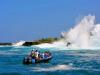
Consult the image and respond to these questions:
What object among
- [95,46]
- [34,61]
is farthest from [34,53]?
[95,46]

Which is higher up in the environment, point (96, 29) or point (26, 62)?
point (96, 29)

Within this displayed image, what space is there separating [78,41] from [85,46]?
3721mm

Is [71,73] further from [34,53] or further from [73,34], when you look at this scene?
[73,34]

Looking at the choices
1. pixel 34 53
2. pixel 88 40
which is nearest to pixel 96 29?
pixel 88 40

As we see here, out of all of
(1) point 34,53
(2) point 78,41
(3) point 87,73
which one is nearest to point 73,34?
(2) point 78,41

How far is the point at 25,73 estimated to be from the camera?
43.0 metres

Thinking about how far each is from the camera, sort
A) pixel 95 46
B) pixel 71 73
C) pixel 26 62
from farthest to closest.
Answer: pixel 95 46 → pixel 26 62 → pixel 71 73

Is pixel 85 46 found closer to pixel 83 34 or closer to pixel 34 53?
pixel 83 34

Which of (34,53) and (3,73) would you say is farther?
(34,53)

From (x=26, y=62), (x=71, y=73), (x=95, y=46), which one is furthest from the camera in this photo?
(x=95, y=46)

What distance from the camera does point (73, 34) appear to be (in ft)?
461

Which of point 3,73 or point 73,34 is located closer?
point 3,73

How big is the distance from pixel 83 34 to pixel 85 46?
13.0ft

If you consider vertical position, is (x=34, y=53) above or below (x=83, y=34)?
below
